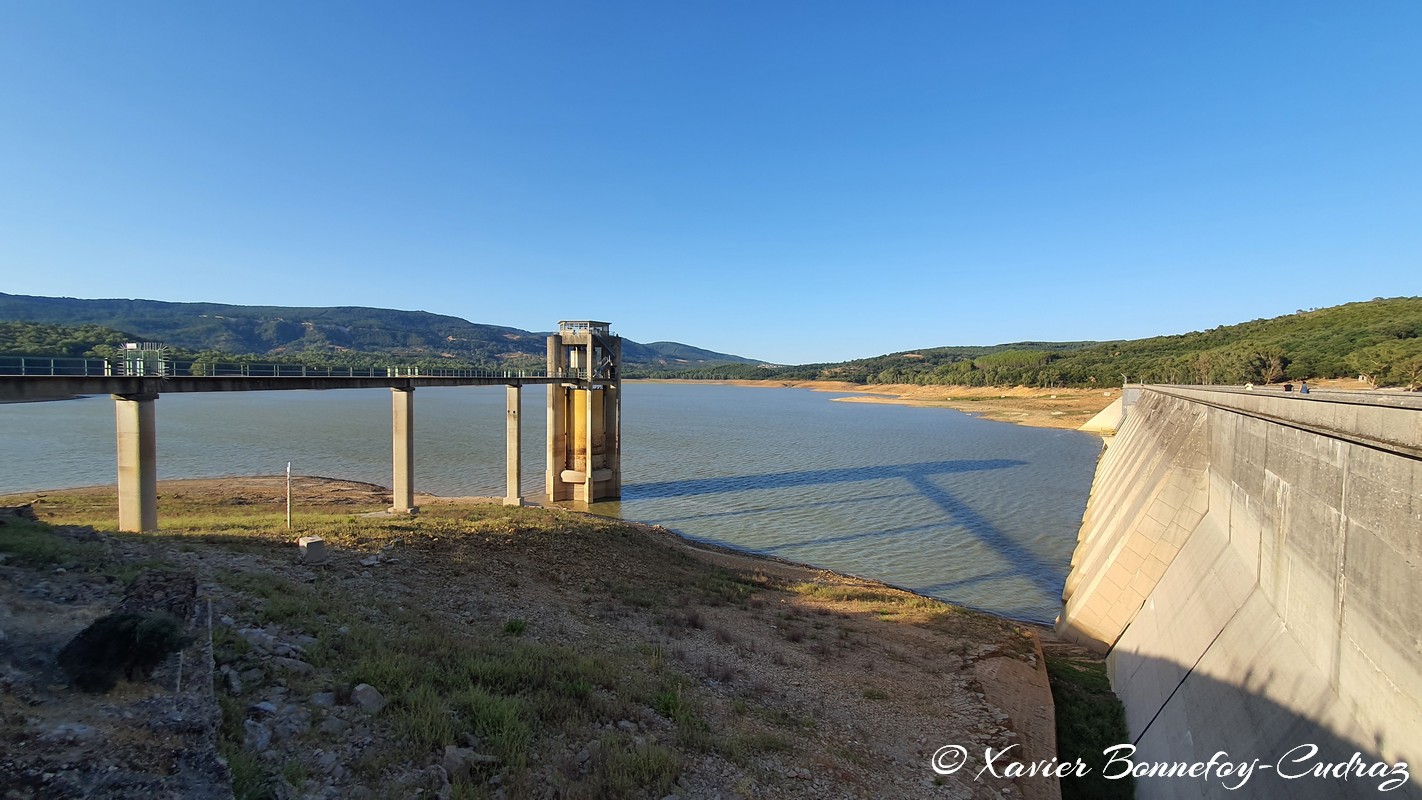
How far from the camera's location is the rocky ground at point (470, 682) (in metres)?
4.74

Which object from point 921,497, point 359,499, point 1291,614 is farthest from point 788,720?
point 921,497

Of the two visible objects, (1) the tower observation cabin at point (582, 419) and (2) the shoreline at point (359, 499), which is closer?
(2) the shoreline at point (359, 499)

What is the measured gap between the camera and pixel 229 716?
555cm

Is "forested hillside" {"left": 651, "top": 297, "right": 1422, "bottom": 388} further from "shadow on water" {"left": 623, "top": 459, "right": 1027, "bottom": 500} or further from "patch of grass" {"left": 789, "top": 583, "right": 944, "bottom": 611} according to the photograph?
"patch of grass" {"left": 789, "top": 583, "right": 944, "bottom": 611}

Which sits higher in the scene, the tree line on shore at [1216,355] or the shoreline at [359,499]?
the tree line on shore at [1216,355]

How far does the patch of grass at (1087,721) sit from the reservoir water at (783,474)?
15.7 feet

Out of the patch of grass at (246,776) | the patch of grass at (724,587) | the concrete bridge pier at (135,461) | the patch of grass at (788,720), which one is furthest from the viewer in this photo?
the patch of grass at (724,587)

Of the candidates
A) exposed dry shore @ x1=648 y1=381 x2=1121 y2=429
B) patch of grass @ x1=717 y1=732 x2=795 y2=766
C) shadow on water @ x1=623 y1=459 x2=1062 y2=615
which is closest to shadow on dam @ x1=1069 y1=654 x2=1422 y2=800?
patch of grass @ x1=717 y1=732 x2=795 y2=766

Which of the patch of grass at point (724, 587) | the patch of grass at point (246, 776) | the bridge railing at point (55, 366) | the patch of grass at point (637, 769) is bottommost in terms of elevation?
the patch of grass at point (724, 587)

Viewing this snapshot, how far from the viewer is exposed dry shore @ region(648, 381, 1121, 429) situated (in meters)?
89.1

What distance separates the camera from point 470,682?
7.43m

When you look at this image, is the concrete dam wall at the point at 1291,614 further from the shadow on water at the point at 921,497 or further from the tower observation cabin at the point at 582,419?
the tower observation cabin at the point at 582,419

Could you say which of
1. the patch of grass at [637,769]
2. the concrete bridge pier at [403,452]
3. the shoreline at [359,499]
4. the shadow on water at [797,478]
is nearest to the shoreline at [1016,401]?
the shadow on water at [797,478]

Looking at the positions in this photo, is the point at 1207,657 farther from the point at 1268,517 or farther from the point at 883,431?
the point at 883,431
